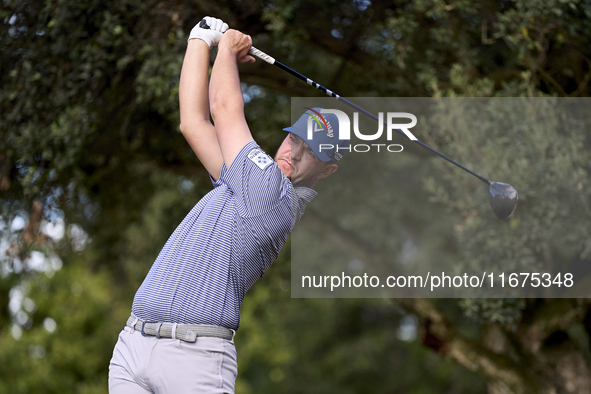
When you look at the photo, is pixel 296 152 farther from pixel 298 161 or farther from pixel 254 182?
pixel 254 182

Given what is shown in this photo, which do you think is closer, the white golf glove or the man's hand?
the man's hand

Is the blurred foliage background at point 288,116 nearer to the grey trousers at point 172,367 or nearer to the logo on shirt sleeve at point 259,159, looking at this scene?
the logo on shirt sleeve at point 259,159

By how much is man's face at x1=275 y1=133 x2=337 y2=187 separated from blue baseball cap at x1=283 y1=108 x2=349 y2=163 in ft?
0.08

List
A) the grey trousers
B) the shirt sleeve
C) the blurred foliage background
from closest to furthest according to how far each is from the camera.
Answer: the grey trousers → the shirt sleeve → the blurred foliage background

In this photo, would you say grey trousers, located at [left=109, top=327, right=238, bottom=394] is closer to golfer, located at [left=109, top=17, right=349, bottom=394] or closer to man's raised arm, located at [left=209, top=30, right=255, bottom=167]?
golfer, located at [left=109, top=17, right=349, bottom=394]

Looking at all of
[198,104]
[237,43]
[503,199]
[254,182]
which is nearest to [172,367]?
[254,182]

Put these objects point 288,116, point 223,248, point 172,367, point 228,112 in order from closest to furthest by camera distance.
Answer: point 172,367
point 223,248
point 228,112
point 288,116

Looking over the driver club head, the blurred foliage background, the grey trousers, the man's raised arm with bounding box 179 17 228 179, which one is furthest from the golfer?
the blurred foliage background

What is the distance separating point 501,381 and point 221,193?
526 centimetres

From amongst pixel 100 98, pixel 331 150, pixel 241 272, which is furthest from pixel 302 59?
pixel 241 272

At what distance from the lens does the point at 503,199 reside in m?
Result: 4.05

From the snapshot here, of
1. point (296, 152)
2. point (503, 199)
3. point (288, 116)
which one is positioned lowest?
point (288, 116)

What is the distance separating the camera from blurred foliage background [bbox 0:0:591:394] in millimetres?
4946

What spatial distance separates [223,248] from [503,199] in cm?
241
